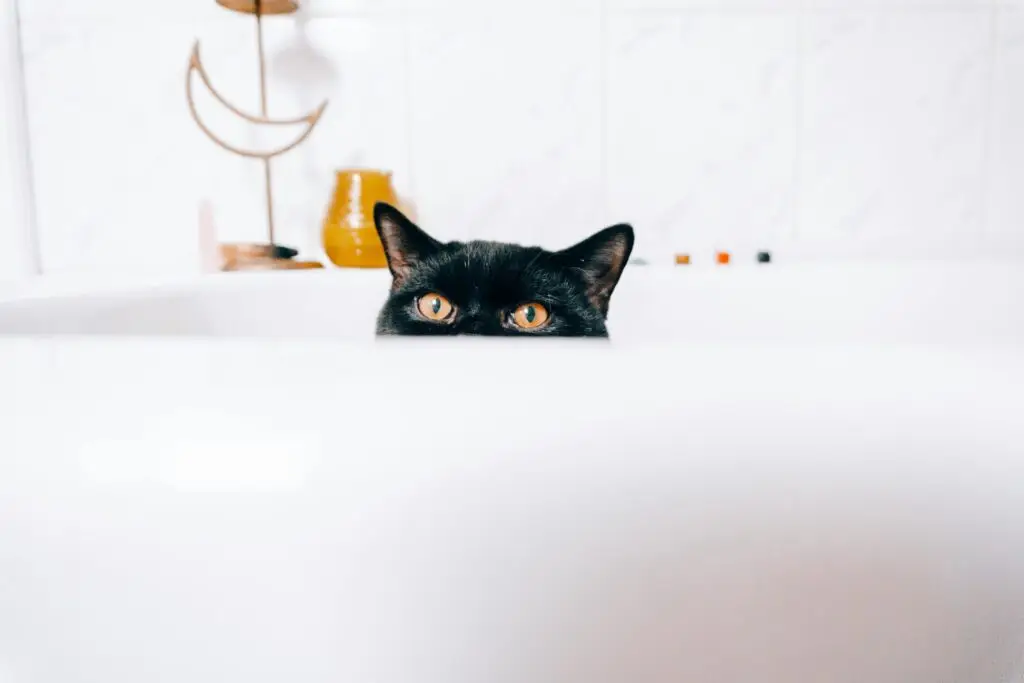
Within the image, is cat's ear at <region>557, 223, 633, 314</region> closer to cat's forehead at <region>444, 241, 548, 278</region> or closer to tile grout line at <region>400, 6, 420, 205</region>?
cat's forehead at <region>444, 241, 548, 278</region>

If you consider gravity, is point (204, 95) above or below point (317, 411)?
above

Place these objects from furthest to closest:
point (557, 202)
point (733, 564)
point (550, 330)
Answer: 1. point (557, 202)
2. point (550, 330)
3. point (733, 564)

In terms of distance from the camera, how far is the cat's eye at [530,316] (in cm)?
79

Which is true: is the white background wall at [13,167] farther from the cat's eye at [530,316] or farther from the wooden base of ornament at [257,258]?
the cat's eye at [530,316]

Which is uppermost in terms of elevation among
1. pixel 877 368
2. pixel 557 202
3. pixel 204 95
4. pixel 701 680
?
pixel 204 95

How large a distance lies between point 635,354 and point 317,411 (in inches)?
5.0

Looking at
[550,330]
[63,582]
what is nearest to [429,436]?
[63,582]

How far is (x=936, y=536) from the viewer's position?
0.22m

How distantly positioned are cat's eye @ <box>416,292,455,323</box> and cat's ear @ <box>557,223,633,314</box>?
0.16 metres

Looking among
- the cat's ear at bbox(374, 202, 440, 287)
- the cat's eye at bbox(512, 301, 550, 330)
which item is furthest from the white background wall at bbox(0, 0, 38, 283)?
the cat's eye at bbox(512, 301, 550, 330)

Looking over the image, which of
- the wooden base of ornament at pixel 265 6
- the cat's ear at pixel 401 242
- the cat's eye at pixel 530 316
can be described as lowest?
the cat's eye at pixel 530 316

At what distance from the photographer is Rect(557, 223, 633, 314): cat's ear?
0.78m

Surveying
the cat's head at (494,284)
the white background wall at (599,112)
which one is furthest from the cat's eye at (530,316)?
the white background wall at (599,112)

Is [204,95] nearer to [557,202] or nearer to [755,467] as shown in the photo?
[557,202]
